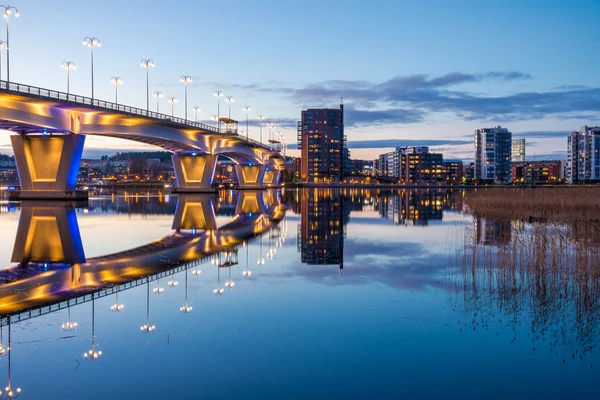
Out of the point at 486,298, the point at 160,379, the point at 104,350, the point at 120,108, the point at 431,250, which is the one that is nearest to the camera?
the point at 160,379

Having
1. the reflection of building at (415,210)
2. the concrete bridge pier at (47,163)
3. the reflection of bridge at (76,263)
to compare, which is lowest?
the reflection of bridge at (76,263)

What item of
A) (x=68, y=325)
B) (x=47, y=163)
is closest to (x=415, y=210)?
(x=47, y=163)

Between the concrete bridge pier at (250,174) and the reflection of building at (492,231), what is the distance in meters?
106

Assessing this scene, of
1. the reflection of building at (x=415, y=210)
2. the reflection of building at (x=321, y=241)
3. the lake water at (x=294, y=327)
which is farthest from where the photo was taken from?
the reflection of building at (x=415, y=210)

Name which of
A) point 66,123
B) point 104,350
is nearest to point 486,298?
point 104,350

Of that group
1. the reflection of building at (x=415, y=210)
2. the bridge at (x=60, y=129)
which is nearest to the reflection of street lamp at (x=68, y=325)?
the reflection of building at (x=415, y=210)

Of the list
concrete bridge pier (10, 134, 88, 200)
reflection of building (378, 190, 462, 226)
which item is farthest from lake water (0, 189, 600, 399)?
concrete bridge pier (10, 134, 88, 200)

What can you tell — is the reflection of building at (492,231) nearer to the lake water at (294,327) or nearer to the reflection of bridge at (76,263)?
the lake water at (294,327)

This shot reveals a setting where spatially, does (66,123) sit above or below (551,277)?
above

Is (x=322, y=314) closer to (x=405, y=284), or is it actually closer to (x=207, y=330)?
(x=207, y=330)

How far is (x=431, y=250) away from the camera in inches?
874

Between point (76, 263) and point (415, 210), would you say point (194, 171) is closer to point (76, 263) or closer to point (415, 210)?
point (415, 210)

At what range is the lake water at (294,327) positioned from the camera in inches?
294

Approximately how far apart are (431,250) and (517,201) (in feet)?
86.1
